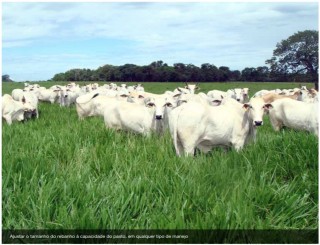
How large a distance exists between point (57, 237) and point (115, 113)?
6.27 m

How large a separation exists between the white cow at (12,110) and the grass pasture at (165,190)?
5.88 meters

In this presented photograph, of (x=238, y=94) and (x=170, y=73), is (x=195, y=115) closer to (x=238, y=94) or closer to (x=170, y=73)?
(x=170, y=73)

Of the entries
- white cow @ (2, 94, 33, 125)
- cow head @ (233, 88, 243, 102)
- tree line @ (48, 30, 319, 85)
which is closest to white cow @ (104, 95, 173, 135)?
tree line @ (48, 30, 319, 85)

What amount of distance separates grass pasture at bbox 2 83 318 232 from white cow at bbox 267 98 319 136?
13.0ft

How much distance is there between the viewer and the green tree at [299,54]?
507cm

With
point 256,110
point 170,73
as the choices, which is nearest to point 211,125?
point 256,110

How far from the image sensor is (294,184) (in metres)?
4.14

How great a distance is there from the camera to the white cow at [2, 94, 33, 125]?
10761 mm

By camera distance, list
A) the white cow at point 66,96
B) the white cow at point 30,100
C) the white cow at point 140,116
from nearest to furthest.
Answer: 1. the white cow at point 140,116
2. the white cow at point 30,100
3. the white cow at point 66,96

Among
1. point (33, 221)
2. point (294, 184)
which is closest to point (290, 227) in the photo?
point (294, 184)

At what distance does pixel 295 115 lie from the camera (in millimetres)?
9688

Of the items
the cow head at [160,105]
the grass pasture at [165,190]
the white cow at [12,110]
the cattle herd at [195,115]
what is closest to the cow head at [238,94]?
the cattle herd at [195,115]

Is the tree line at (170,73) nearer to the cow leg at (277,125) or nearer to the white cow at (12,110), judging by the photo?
the cow leg at (277,125)

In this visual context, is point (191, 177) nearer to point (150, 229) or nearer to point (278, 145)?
point (150, 229)
